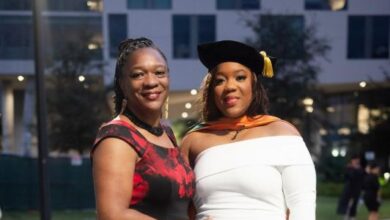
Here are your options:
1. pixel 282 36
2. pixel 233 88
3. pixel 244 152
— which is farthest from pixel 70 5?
pixel 244 152

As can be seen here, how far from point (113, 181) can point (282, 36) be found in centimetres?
2092

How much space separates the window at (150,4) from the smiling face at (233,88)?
2341cm

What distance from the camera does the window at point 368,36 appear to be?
28.0 m

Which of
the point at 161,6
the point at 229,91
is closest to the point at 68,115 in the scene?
the point at 161,6

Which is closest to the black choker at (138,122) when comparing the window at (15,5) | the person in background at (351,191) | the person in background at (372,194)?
the person in background at (372,194)

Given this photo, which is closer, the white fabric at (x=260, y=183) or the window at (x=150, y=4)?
the white fabric at (x=260, y=183)

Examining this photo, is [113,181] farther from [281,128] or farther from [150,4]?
[150,4]

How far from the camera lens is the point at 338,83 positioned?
95.8ft

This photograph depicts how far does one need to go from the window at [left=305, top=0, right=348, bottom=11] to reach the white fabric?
956 inches

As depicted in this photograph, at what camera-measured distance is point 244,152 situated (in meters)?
2.61

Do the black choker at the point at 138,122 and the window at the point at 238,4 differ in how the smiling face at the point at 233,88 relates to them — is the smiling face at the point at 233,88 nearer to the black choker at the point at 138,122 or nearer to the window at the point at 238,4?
the black choker at the point at 138,122

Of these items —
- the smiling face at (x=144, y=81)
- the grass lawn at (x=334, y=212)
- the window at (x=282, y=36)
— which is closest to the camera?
the smiling face at (x=144, y=81)

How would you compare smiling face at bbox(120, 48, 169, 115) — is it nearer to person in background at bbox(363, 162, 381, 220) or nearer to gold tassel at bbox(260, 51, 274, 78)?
gold tassel at bbox(260, 51, 274, 78)

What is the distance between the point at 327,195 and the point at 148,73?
21684 millimetres
